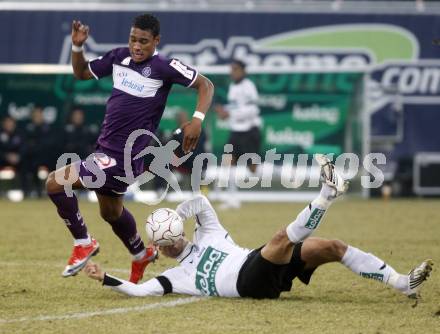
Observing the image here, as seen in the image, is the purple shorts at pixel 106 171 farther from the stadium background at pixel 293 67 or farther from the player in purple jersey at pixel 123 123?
the stadium background at pixel 293 67

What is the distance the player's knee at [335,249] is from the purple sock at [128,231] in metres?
1.96

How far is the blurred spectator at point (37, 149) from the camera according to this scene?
21094mm

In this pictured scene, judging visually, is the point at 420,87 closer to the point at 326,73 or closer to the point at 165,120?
the point at 326,73

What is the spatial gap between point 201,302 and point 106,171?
57.7 inches

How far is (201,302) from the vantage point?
747cm

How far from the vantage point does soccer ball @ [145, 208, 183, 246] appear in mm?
7664

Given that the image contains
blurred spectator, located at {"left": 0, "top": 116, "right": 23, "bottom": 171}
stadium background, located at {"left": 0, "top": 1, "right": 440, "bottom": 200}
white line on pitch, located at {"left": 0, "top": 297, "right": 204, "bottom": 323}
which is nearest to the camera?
white line on pitch, located at {"left": 0, "top": 297, "right": 204, "bottom": 323}

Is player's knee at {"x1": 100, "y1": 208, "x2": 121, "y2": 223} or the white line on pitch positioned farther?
player's knee at {"x1": 100, "y1": 208, "x2": 121, "y2": 223}

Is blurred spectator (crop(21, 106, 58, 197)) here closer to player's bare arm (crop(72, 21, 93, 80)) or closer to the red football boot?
player's bare arm (crop(72, 21, 93, 80))

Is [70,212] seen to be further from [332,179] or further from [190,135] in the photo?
[332,179]

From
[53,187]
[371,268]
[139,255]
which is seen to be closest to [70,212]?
[53,187]

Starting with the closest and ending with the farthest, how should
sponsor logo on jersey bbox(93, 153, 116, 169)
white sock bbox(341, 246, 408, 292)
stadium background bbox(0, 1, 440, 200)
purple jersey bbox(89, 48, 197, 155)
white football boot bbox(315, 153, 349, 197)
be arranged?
1. white football boot bbox(315, 153, 349, 197)
2. white sock bbox(341, 246, 408, 292)
3. sponsor logo on jersey bbox(93, 153, 116, 169)
4. purple jersey bbox(89, 48, 197, 155)
5. stadium background bbox(0, 1, 440, 200)

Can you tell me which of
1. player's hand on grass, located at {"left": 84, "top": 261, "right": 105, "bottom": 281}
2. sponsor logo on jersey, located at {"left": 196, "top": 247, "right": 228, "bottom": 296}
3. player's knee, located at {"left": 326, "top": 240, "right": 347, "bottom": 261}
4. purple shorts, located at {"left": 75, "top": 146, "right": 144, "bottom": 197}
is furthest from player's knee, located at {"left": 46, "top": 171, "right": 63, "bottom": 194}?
player's knee, located at {"left": 326, "top": 240, "right": 347, "bottom": 261}

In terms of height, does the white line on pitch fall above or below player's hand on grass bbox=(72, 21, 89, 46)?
A: below
